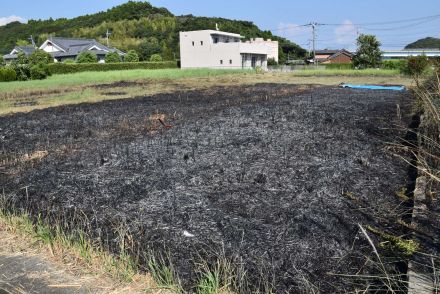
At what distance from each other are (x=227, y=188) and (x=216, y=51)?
41.0m

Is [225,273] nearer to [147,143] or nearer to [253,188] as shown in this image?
[253,188]

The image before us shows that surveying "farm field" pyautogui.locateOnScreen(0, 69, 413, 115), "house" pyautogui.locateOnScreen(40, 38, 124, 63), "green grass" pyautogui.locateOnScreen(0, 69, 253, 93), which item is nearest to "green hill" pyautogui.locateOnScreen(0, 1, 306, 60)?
"house" pyautogui.locateOnScreen(40, 38, 124, 63)

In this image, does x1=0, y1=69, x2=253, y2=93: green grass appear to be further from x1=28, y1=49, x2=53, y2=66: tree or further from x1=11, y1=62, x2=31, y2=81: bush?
x1=28, y1=49, x2=53, y2=66: tree

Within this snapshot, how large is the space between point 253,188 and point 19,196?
2.22 meters

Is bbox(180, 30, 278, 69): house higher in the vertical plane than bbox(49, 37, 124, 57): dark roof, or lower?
lower

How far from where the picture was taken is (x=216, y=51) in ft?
142

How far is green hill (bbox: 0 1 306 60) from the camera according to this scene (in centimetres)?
6800

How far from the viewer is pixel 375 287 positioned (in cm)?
218

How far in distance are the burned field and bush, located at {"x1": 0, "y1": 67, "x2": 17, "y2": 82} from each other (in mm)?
19613

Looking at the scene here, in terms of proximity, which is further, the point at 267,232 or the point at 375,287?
the point at 267,232

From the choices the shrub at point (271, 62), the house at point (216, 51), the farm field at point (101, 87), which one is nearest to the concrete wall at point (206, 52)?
the house at point (216, 51)

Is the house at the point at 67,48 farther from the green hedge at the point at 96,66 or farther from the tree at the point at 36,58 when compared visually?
the tree at the point at 36,58

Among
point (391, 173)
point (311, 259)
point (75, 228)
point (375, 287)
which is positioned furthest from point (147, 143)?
point (375, 287)

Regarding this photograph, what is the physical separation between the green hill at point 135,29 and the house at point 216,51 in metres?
10.8
